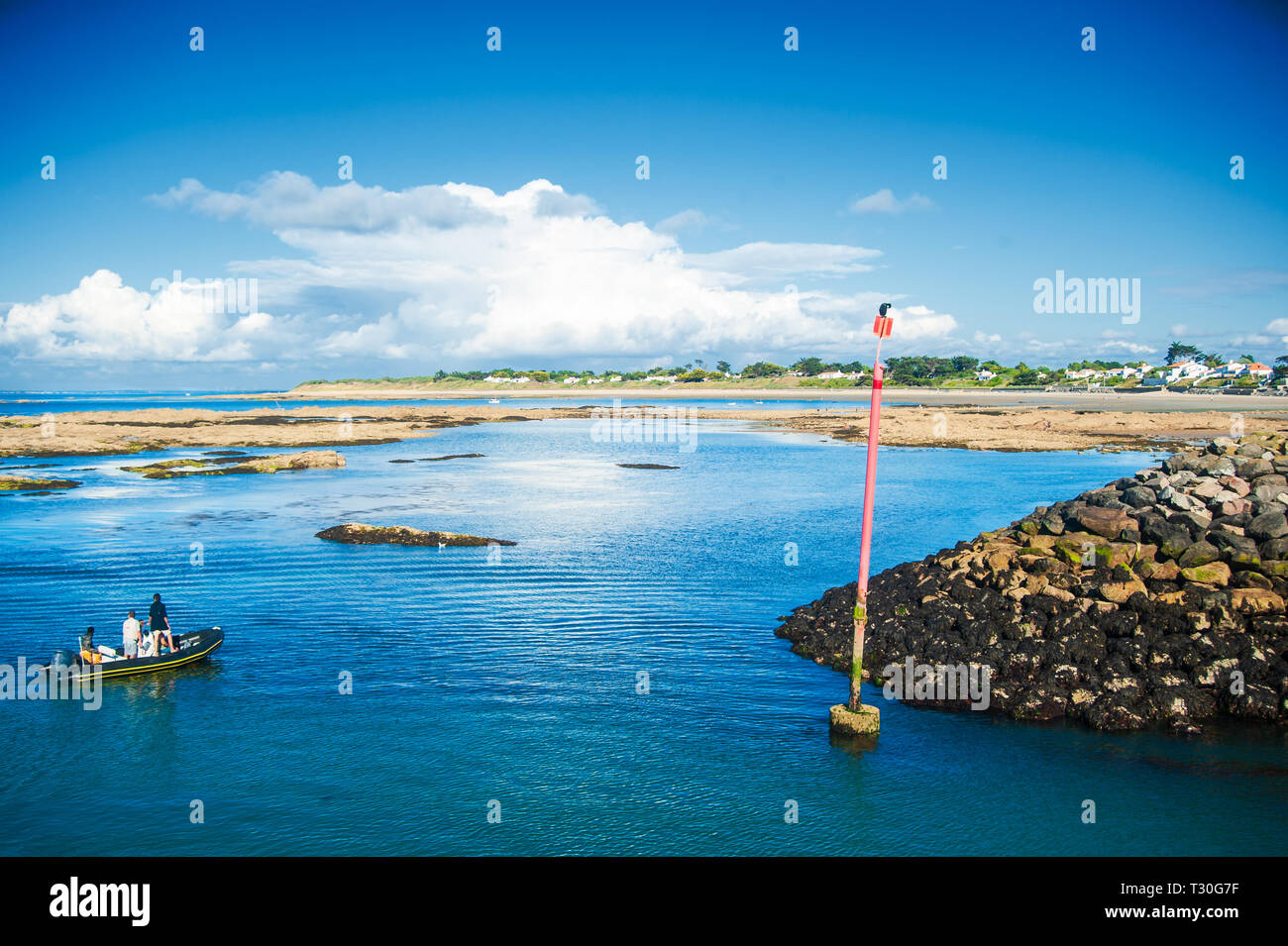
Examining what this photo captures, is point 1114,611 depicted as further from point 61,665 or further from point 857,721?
point 61,665

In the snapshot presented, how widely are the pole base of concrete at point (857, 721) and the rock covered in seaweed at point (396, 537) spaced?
24.3m

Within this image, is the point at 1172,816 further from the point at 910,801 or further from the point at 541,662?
the point at 541,662

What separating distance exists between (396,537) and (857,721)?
28135 millimetres

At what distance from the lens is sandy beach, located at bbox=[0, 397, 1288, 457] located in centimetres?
8838

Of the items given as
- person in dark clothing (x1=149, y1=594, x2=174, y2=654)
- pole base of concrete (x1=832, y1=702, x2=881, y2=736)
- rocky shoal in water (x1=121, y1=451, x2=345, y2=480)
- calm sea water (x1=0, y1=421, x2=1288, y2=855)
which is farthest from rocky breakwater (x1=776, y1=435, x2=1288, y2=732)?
rocky shoal in water (x1=121, y1=451, x2=345, y2=480)

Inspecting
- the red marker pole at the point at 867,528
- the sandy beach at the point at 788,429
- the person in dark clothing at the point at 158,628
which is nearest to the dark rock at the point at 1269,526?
the red marker pole at the point at 867,528

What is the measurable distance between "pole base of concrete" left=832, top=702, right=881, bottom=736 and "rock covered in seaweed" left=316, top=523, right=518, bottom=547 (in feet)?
79.7

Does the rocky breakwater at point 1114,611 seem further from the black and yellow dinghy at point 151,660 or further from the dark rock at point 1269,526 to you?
the black and yellow dinghy at point 151,660

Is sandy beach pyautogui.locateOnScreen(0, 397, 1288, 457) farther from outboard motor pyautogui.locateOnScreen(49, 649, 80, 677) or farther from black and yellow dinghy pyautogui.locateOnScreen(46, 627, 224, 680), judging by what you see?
outboard motor pyautogui.locateOnScreen(49, 649, 80, 677)

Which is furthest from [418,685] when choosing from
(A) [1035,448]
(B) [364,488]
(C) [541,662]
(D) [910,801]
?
(A) [1035,448]

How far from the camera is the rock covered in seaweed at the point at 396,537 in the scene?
4055cm

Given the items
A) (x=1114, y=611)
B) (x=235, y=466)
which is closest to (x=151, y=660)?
(x=1114, y=611)
